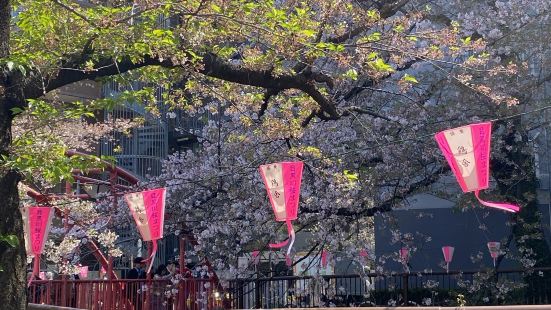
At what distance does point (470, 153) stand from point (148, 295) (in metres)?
7.37

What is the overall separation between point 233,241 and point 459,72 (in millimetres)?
5298

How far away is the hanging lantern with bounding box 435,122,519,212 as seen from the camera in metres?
8.96

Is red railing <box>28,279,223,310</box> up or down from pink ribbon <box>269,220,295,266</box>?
down

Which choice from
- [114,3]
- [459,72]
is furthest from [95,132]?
[459,72]

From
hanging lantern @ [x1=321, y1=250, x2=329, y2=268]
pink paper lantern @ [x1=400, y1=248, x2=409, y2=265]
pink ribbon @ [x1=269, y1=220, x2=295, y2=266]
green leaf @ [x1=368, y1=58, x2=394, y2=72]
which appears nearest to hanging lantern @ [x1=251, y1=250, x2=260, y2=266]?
pink ribbon @ [x1=269, y1=220, x2=295, y2=266]

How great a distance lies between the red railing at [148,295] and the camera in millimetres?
13625

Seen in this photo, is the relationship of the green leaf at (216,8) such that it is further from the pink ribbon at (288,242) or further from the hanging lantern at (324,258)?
the hanging lantern at (324,258)

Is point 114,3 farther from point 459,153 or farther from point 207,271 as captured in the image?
point 207,271

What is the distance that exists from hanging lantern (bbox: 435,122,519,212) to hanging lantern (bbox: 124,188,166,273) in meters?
4.71

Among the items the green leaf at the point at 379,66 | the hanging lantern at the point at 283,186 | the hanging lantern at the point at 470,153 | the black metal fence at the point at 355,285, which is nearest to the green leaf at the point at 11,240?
the hanging lantern at the point at 283,186

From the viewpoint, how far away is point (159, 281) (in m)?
13.9

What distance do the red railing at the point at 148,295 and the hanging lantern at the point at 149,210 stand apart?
97.6 inches

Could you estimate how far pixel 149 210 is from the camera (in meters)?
11.3

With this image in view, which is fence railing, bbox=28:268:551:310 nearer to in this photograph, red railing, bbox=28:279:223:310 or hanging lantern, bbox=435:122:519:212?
red railing, bbox=28:279:223:310
